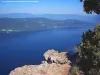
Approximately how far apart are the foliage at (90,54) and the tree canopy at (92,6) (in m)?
1.34

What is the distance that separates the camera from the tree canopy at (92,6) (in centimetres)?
1568

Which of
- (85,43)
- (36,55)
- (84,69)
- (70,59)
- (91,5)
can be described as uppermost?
(91,5)

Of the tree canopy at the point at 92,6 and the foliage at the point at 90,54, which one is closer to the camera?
the foliage at the point at 90,54

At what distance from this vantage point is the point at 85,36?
55.7ft

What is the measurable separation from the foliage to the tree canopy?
1.34m

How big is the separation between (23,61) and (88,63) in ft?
301

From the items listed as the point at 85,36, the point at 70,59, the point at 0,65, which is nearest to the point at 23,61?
the point at 0,65

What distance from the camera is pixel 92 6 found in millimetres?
16047

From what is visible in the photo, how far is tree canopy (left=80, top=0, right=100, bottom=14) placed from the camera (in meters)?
15.7

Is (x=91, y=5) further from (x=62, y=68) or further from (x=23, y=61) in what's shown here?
(x=23, y=61)

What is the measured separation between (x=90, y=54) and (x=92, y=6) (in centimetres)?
333

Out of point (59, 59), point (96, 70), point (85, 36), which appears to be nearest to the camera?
point (96, 70)

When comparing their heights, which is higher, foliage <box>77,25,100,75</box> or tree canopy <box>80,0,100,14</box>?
tree canopy <box>80,0,100,14</box>

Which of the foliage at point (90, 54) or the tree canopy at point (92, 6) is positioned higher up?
the tree canopy at point (92, 6)
